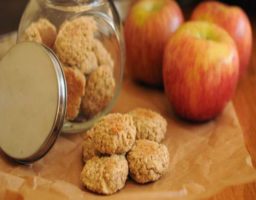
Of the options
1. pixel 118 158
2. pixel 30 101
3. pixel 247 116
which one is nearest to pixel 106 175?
pixel 118 158

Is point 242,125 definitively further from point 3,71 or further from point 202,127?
point 3,71

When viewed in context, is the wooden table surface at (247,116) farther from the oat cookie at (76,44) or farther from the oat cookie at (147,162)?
the oat cookie at (76,44)

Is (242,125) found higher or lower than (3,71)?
lower

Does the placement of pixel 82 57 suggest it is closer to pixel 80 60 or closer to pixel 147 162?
pixel 80 60

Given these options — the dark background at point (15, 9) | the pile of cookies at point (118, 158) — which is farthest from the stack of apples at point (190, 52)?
the dark background at point (15, 9)

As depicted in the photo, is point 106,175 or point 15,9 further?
point 15,9

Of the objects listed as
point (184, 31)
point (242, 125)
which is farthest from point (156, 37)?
point (242, 125)

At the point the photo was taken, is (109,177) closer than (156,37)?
Yes
